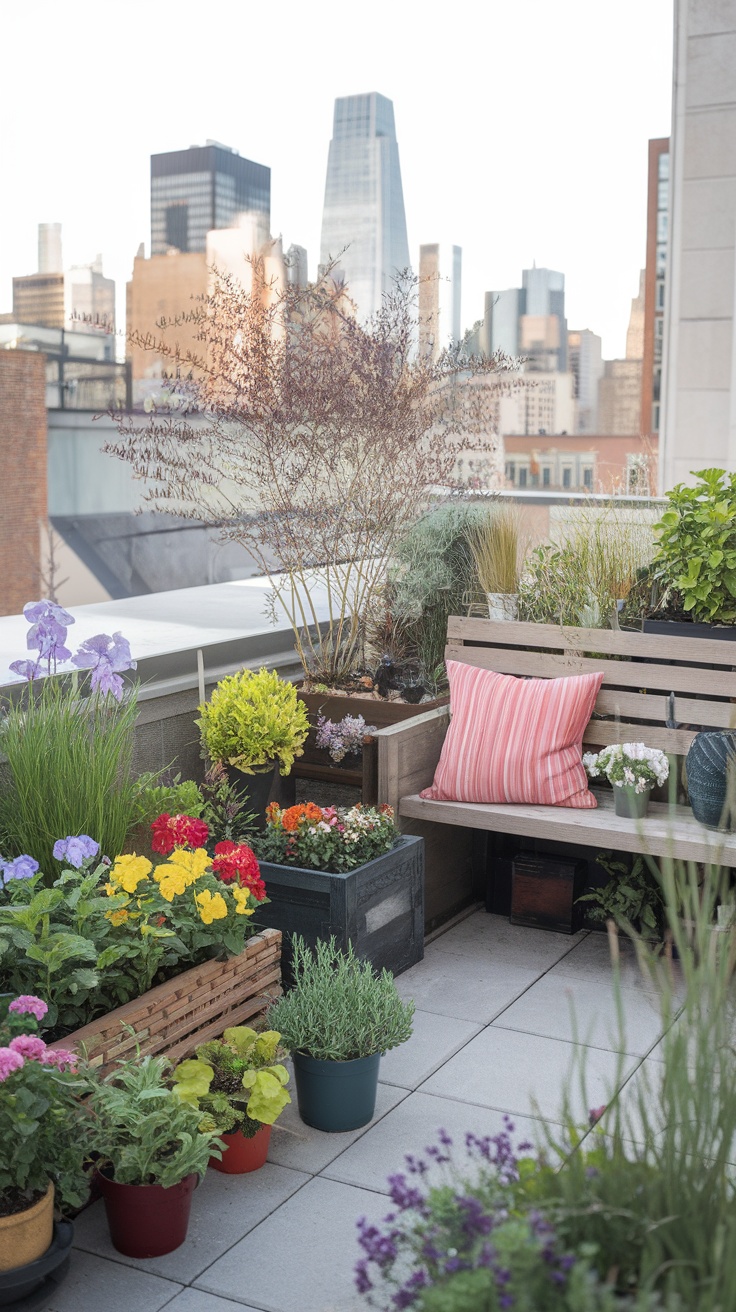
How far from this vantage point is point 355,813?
3.27m

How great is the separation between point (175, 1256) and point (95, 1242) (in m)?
0.17

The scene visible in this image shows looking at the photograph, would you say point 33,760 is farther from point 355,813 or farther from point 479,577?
point 479,577

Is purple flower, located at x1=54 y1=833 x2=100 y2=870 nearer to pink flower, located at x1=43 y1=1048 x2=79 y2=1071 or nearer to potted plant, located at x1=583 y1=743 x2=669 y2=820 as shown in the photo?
pink flower, located at x1=43 y1=1048 x2=79 y2=1071

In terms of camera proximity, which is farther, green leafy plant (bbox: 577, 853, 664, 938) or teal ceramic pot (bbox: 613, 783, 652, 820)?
green leafy plant (bbox: 577, 853, 664, 938)

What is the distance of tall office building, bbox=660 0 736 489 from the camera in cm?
661

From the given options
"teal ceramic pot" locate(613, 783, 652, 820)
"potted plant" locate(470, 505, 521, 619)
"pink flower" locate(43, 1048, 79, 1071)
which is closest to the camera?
"pink flower" locate(43, 1048, 79, 1071)

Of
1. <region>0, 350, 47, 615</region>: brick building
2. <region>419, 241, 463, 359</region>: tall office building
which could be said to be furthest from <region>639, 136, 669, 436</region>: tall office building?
<region>0, 350, 47, 615</region>: brick building

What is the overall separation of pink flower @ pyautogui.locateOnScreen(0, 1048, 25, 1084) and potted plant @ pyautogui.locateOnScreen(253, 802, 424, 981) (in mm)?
1210

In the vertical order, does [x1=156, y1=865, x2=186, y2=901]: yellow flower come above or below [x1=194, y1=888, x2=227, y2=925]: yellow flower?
above

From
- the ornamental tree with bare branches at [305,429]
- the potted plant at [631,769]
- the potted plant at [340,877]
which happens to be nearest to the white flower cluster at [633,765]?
the potted plant at [631,769]

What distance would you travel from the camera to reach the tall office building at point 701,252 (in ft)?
21.7

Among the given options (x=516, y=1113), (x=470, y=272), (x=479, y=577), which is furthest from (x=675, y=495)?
(x=470, y=272)

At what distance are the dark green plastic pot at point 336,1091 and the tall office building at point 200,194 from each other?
25.2 ft

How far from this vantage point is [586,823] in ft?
11.4
